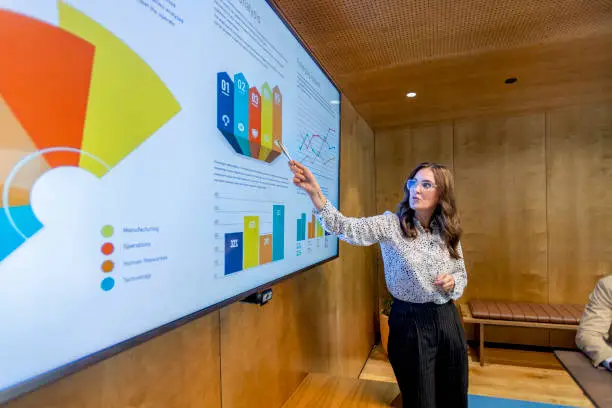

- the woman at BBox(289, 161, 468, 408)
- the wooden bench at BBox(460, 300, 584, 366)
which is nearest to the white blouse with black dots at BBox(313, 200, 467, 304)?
the woman at BBox(289, 161, 468, 408)

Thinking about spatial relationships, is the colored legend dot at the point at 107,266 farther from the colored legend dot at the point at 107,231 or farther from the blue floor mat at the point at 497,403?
the blue floor mat at the point at 497,403

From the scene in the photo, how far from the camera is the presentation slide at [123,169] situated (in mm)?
523

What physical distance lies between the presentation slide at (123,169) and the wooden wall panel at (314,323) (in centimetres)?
31

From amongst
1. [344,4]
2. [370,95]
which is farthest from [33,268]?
[370,95]

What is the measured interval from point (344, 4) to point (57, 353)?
5.27 feet

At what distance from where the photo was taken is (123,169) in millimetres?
685

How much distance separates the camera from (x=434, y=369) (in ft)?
5.14

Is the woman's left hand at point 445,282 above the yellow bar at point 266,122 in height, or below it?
below

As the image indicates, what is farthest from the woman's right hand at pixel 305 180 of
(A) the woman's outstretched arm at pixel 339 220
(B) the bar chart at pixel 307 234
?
(B) the bar chart at pixel 307 234

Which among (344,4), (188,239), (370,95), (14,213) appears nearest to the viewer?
(14,213)

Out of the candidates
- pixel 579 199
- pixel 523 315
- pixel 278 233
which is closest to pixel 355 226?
Answer: pixel 278 233

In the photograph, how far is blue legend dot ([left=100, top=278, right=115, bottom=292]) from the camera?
64 cm

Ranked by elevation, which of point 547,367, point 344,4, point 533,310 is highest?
point 344,4

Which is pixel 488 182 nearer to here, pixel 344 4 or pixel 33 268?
pixel 344 4
